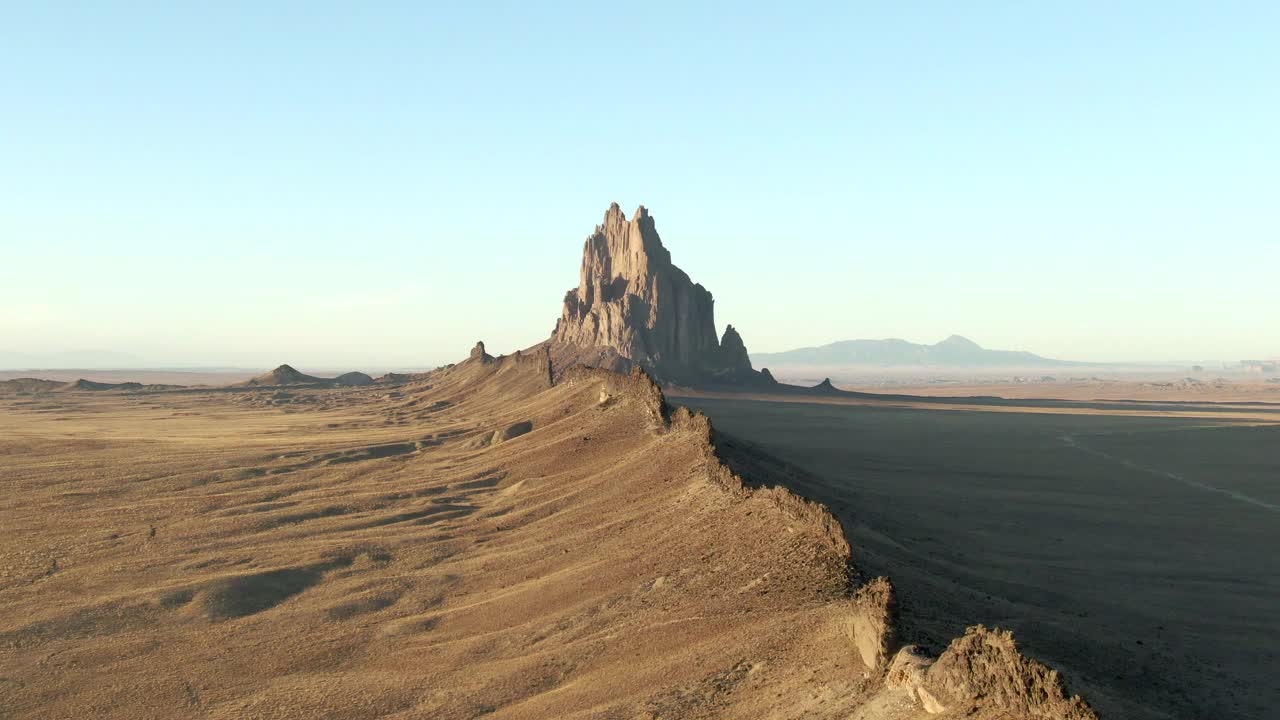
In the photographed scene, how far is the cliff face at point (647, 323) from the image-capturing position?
4978 inches

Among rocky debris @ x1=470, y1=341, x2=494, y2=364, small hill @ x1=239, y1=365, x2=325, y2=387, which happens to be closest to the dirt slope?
rocky debris @ x1=470, y1=341, x2=494, y2=364

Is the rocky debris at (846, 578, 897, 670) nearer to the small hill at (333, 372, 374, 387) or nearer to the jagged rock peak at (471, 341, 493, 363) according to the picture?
the jagged rock peak at (471, 341, 493, 363)

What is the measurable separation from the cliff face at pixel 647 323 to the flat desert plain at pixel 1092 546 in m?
58.7

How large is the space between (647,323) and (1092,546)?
104m

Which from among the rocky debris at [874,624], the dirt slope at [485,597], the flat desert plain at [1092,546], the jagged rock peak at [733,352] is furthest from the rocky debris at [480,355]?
the rocky debris at [874,624]

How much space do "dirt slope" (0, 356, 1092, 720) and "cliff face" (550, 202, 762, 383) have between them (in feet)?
Result: 278

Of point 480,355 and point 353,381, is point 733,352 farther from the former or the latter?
point 353,381

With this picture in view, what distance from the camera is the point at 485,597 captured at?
2152cm

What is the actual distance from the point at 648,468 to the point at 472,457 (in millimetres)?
16746

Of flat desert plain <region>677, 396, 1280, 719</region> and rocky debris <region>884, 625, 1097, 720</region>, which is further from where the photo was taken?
flat desert plain <region>677, 396, 1280, 719</region>

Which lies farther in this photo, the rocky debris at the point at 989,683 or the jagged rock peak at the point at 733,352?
the jagged rock peak at the point at 733,352

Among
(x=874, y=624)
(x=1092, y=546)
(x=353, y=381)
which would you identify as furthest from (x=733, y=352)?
(x=874, y=624)

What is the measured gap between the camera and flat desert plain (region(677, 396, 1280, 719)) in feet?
50.6

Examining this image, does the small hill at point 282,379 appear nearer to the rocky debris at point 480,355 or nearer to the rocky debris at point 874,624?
the rocky debris at point 480,355
